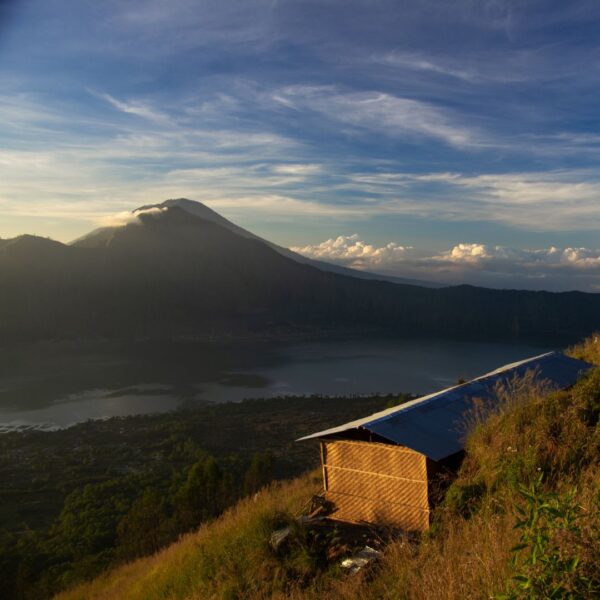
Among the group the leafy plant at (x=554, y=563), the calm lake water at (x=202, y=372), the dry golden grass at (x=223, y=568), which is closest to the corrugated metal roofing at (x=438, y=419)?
the dry golden grass at (x=223, y=568)

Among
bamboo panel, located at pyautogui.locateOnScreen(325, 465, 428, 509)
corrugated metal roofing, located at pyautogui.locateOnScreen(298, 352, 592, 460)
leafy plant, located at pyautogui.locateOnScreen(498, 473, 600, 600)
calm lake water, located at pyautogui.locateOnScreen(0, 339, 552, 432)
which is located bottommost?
calm lake water, located at pyautogui.locateOnScreen(0, 339, 552, 432)

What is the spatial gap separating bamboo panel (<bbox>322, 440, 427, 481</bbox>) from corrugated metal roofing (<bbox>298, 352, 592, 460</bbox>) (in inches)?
7.6

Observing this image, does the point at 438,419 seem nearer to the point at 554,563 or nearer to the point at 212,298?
the point at 554,563

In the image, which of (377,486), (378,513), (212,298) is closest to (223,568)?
(378,513)

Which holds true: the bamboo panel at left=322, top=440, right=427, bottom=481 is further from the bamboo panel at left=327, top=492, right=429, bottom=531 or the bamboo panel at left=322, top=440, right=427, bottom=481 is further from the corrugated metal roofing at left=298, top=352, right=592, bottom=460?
the bamboo panel at left=327, top=492, right=429, bottom=531

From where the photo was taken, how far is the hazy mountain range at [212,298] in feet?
325

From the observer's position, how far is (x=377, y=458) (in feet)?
25.8

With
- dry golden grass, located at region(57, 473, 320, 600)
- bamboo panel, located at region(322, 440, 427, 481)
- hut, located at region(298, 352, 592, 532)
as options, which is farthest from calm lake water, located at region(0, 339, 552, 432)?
hut, located at region(298, 352, 592, 532)

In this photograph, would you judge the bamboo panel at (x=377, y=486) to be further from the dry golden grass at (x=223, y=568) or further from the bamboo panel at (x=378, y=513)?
the dry golden grass at (x=223, y=568)

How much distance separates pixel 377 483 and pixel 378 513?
40 centimetres

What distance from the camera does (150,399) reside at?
5228 cm

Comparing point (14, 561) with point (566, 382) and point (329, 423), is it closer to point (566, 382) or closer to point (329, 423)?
point (566, 382)

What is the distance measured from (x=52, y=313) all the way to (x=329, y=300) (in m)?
57.7

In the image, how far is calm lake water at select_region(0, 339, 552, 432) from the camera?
5024cm
